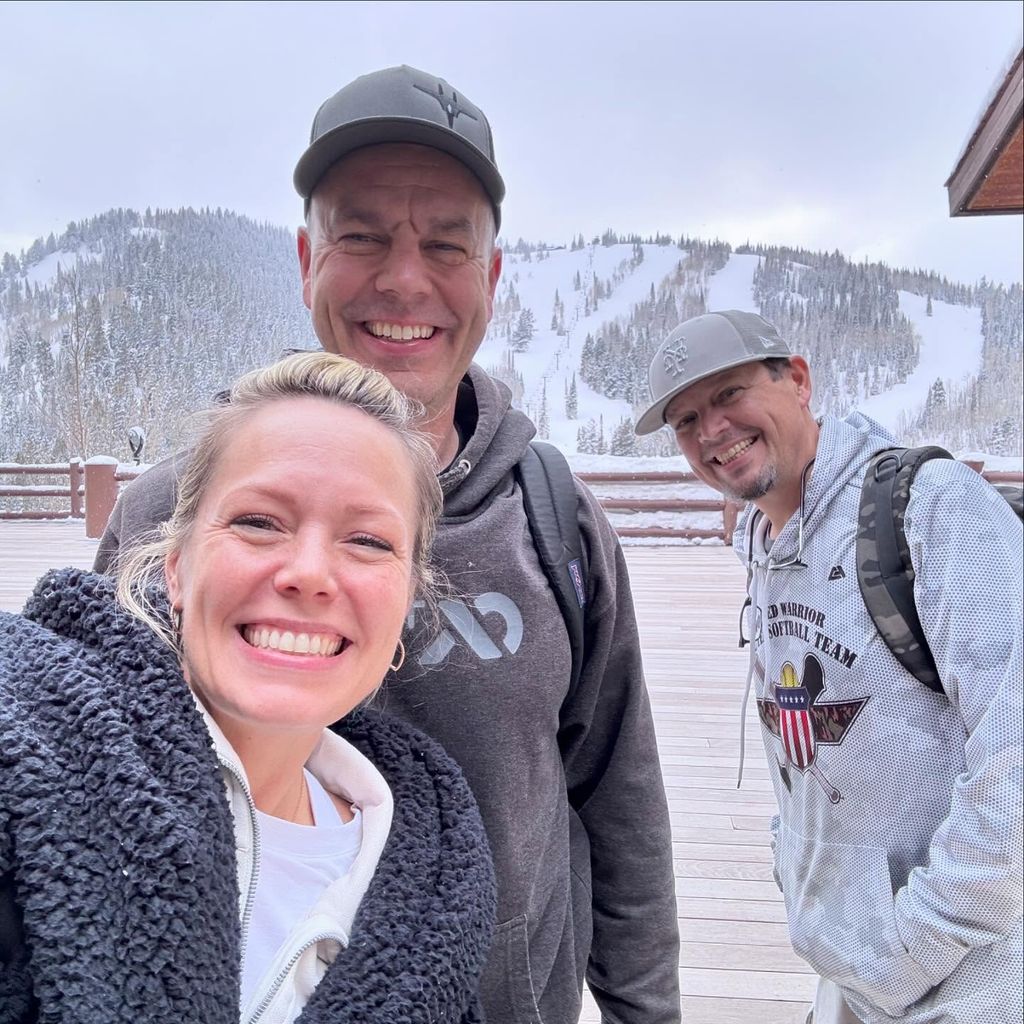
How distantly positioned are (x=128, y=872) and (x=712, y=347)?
51.0 inches

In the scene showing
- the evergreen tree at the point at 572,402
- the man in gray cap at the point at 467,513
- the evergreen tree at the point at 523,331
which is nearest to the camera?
the man in gray cap at the point at 467,513

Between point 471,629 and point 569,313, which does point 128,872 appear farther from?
point 569,313

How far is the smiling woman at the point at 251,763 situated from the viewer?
443mm

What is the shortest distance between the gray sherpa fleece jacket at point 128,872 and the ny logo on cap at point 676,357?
1.11 meters

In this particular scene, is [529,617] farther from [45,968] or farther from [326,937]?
[45,968]

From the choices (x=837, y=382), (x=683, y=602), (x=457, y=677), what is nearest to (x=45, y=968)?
(x=457, y=677)

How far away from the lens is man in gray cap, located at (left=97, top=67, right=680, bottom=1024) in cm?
77

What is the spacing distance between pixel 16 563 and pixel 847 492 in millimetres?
1818

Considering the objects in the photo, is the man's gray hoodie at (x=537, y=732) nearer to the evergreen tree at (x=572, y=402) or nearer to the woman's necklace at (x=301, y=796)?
the woman's necklace at (x=301, y=796)

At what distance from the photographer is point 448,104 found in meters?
0.80

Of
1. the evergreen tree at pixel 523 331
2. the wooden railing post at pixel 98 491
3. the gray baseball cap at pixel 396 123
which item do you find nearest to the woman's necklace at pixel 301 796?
the gray baseball cap at pixel 396 123

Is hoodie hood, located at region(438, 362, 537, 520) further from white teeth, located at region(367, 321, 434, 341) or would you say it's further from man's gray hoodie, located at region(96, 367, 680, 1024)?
white teeth, located at region(367, 321, 434, 341)

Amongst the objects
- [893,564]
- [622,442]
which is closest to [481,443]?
[893,564]

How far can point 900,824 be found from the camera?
3.49ft
